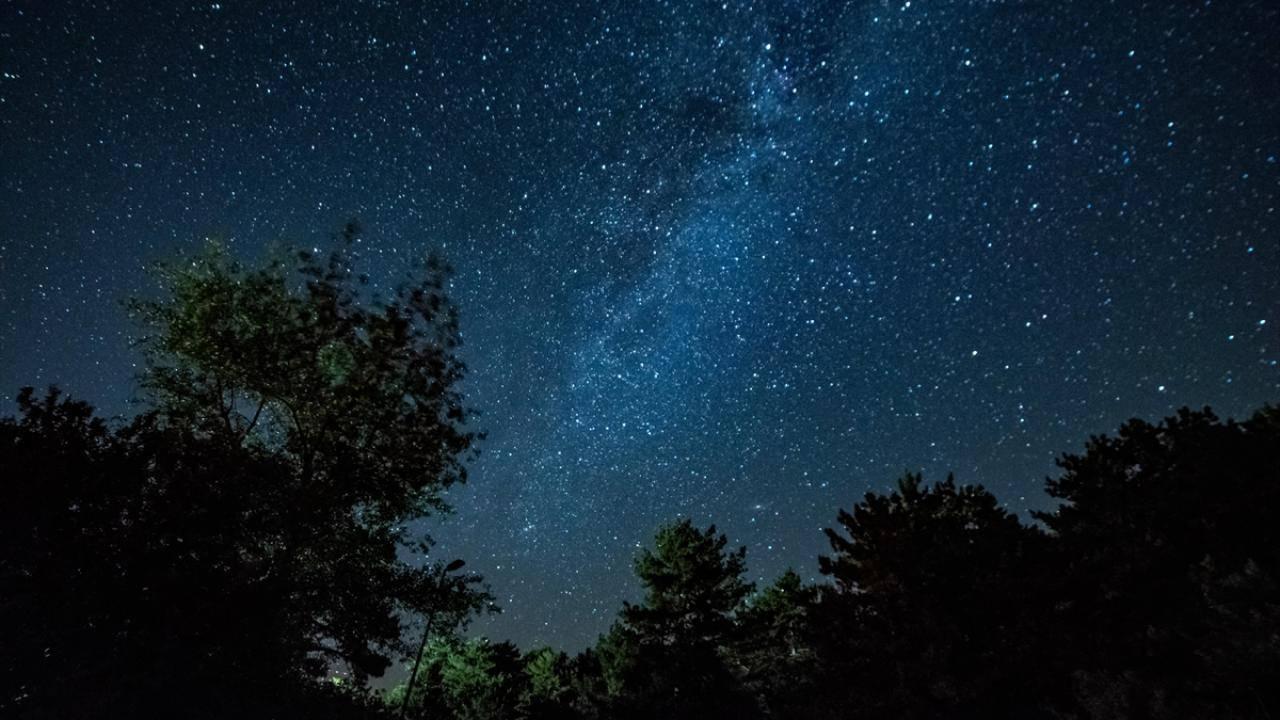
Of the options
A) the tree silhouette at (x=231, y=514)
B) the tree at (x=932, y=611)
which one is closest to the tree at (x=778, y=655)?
the tree at (x=932, y=611)

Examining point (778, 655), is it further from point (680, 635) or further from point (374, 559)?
point (374, 559)

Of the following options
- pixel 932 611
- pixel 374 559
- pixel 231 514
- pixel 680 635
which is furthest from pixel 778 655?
pixel 231 514

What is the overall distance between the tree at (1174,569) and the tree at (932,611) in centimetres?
153

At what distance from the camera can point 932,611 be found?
19891 mm

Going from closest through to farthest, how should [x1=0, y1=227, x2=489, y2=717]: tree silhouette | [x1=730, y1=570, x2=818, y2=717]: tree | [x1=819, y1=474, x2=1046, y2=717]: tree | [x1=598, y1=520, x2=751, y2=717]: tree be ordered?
[x1=0, y1=227, x2=489, y2=717]: tree silhouette, [x1=819, y1=474, x2=1046, y2=717]: tree, [x1=730, y1=570, x2=818, y2=717]: tree, [x1=598, y1=520, x2=751, y2=717]: tree

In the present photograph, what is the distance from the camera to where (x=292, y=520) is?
48.7 ft

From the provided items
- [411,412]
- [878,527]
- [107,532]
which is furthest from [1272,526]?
[107,532]

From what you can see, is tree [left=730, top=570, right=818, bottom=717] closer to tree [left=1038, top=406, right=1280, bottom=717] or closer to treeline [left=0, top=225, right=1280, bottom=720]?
treeline [left=0, top=225, right=1280, bottom=720]

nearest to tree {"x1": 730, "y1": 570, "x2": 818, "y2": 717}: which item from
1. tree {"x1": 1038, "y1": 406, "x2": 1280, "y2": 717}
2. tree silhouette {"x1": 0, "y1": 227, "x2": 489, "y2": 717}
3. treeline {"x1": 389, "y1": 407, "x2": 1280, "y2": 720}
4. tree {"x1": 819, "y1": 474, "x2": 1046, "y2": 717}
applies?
treeline {"x1": 389, "y1": 407, "x2": 1280, "y2": 720}

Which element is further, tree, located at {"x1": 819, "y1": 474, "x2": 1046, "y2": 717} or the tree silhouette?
tree, located at {"x1": 819, "y1": 474, "x2": 1046, "y2": 717}

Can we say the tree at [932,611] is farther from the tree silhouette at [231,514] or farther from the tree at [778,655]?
the tree silhouette at [231,514]

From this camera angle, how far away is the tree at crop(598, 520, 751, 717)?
3083 cm

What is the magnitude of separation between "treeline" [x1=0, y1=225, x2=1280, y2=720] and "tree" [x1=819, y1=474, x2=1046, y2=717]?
0.26 feet

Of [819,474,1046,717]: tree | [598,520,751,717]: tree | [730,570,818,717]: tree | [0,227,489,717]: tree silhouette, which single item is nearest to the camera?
[0,227,489,717]: tree silhouette
